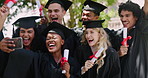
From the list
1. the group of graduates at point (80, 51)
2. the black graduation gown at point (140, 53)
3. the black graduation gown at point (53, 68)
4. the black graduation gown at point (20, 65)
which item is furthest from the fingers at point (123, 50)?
the black graduation gown at point (20, 65)

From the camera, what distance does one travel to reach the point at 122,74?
5062 mm

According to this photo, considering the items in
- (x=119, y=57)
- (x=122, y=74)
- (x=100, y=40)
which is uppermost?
(x=100, y=40)

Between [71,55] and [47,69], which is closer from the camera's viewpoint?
[47,69]

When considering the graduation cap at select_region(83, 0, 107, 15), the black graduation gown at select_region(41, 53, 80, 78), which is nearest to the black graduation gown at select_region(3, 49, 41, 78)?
the black graduation gown at select_region(41, 53, 80, 78)

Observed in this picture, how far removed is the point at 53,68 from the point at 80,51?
697mm

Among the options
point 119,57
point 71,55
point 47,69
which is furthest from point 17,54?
point 119,57

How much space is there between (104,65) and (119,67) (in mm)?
258

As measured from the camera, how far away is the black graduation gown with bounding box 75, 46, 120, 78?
4.62 meters

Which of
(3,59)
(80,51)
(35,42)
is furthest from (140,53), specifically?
(3,59)

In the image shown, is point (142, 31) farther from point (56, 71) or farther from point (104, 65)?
point (56, 71)

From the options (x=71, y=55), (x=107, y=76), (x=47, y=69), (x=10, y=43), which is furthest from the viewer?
(x=71, y=55)

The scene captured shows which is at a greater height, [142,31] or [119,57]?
[142,31]

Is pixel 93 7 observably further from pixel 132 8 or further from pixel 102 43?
pixel 102 43

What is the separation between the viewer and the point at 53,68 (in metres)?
4.45
